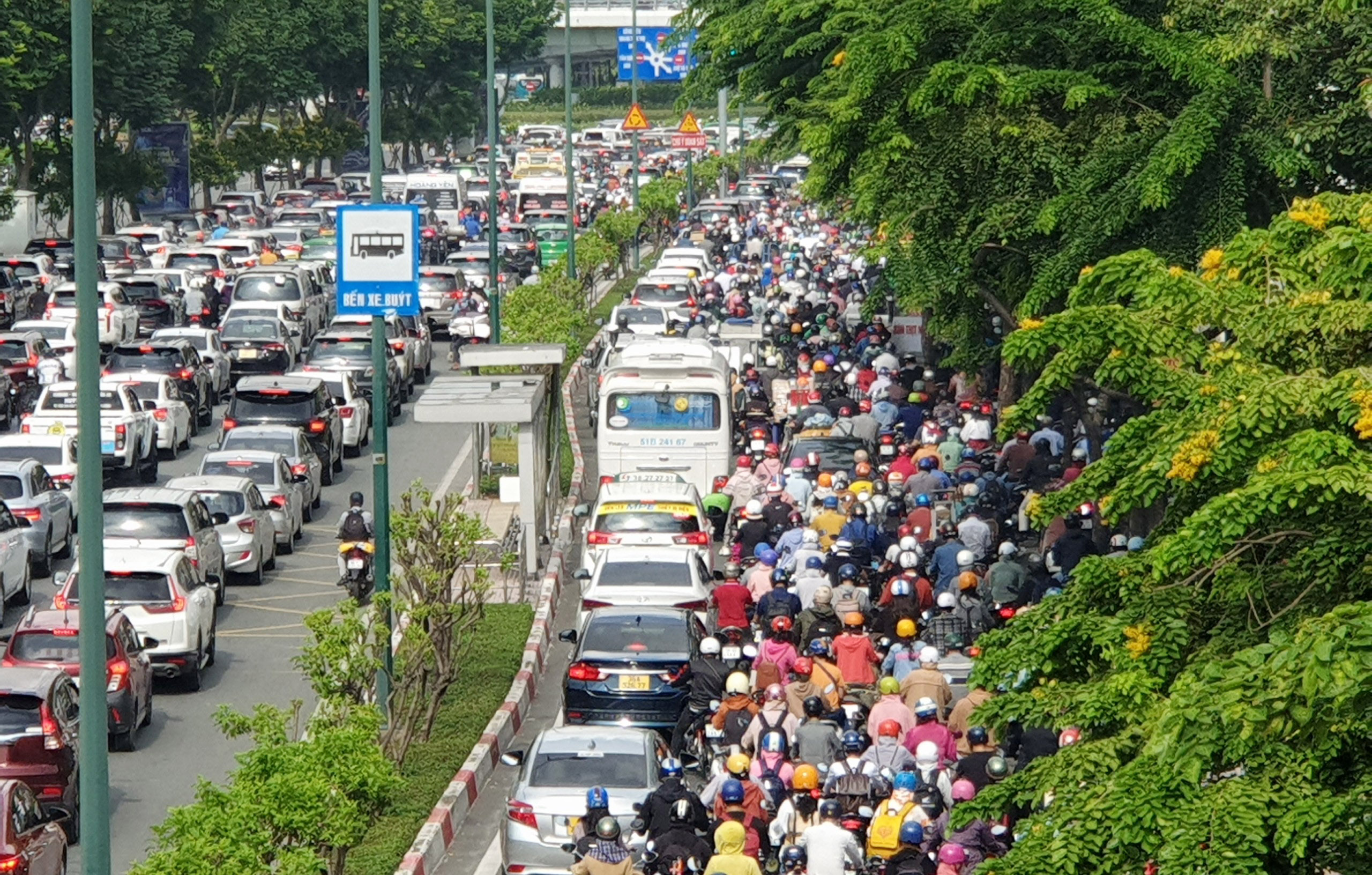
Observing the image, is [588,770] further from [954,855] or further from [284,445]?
[284,445]

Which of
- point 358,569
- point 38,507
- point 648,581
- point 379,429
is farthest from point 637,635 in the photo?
point 38,507

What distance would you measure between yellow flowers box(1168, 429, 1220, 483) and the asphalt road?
7167 mm

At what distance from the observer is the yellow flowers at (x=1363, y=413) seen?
995 cm

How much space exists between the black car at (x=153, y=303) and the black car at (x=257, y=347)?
10.8ft

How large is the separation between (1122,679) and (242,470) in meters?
21.7

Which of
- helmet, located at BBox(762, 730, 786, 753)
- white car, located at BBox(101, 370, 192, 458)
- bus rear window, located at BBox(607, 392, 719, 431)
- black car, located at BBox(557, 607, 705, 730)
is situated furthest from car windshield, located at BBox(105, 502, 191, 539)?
helmet, located at BBox(762, 730, 786, 753)

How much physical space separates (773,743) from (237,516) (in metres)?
13.3

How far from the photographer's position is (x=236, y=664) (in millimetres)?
24797

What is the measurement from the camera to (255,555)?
28.8m

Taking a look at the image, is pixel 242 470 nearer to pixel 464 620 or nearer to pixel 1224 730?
pixel 464 620

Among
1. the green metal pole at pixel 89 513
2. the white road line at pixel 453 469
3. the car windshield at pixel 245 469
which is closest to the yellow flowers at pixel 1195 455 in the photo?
the green metal pole at pixel 89 513

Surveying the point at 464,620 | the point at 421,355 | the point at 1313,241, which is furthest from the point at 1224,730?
the point at 421,355

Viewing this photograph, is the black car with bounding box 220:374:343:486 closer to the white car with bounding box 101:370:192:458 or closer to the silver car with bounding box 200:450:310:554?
the white car with bounding box 101:370:192:458

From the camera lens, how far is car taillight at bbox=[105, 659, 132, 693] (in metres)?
20.6
